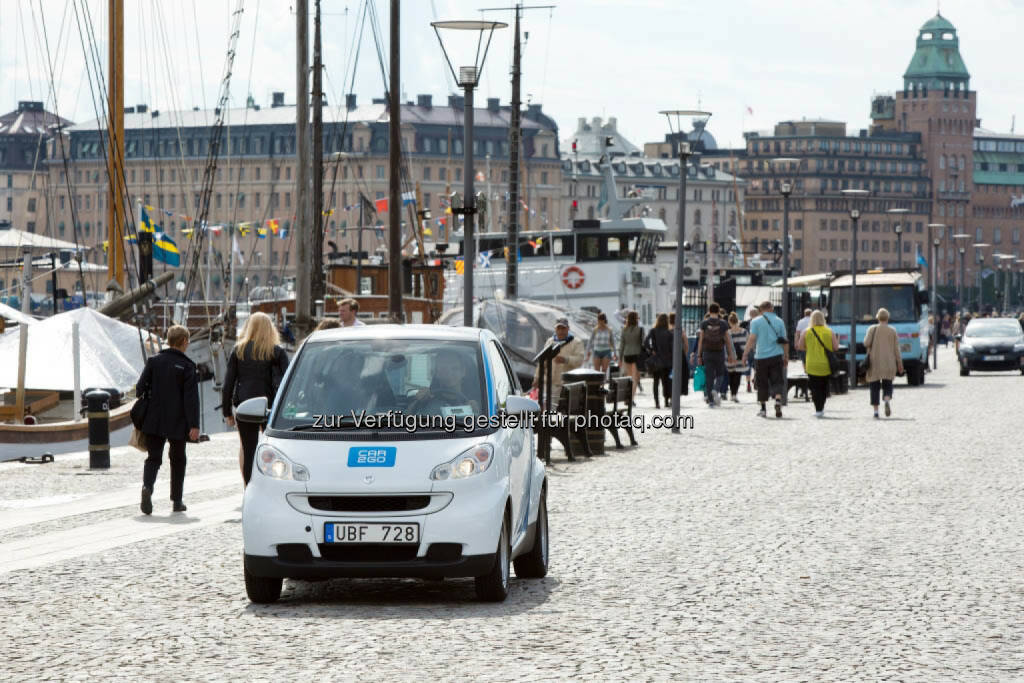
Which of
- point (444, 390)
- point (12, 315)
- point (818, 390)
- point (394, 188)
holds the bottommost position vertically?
point (818, 390)

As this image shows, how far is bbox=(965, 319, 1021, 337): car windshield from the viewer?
5553 cm

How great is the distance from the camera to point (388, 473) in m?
10.1

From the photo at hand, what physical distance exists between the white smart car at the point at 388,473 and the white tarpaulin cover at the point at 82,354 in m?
16.9

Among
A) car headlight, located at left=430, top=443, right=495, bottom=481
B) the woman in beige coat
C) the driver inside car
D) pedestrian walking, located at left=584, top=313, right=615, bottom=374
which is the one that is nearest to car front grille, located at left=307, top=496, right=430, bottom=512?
car headlight, located at left=430, top=443, right=495, bottom=481

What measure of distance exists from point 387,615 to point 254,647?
1.18 m

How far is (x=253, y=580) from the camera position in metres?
10.3

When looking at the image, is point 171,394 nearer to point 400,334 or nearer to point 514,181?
point 400,334

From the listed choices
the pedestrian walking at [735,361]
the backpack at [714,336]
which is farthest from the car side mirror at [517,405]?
the pedestrian walking at [735,361]

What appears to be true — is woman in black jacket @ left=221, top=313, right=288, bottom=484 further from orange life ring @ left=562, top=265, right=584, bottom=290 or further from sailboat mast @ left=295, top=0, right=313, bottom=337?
orange life ring @ left=562, top=265, right=584, bottom=290

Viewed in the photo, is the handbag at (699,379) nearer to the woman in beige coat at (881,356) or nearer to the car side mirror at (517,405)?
the woman in beige coat at (881,356)

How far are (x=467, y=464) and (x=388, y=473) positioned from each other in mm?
443

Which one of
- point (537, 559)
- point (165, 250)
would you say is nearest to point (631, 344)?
point (165, 250)

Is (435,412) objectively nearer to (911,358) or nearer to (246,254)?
(911,358)

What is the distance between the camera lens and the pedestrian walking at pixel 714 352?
32625mm
